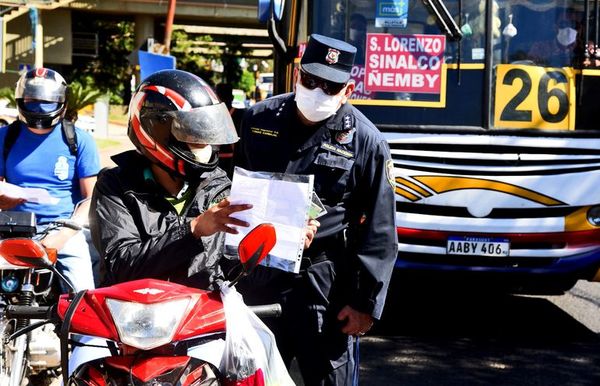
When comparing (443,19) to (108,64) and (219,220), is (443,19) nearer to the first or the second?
(219,220)

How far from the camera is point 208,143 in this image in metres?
3.00

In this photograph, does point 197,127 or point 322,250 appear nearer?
point 197,127

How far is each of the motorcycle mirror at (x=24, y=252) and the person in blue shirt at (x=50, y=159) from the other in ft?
8.19

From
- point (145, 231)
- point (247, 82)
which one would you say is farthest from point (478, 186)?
point (247, 82)

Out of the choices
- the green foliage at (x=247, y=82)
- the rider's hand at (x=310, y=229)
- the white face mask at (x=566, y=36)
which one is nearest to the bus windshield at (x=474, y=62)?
the white face mask at (x=566, y=36)

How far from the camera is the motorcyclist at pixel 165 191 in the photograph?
2.87 m

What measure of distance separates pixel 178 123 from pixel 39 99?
2396 millimetres

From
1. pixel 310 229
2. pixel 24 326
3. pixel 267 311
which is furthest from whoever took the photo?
pixel 24 326

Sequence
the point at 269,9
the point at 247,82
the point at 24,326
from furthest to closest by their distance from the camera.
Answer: the point at 247,82 < the point at 269,9 < the point at 24,326

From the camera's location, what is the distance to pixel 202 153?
9.96 feet

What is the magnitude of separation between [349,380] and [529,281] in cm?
372

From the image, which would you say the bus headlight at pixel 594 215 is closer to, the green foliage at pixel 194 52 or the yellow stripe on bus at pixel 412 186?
the yellow stripe on bus at pixel 412 186

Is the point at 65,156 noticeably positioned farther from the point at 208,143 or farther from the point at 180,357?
the point at 180,357

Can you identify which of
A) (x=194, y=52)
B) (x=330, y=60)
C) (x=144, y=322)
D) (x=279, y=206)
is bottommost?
(x=144, y=322)
